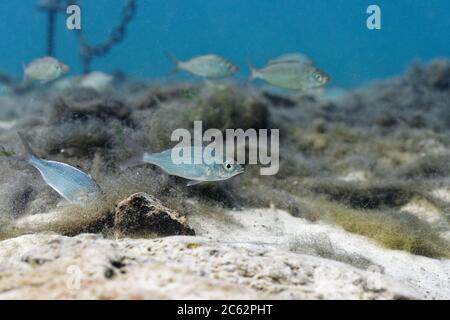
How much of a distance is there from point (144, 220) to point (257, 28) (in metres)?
166

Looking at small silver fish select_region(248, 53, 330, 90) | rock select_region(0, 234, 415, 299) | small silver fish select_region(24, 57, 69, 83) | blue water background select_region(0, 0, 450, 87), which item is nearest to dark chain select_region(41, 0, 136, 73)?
small silver fish select_region(24, 57, 69, 83)

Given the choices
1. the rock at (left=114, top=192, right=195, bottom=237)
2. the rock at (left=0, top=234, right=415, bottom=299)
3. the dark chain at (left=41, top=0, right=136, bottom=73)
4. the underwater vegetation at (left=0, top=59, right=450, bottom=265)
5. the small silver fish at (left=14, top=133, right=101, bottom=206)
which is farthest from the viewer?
the dark chain at (left=41, top=0, right=136, bottom=73)

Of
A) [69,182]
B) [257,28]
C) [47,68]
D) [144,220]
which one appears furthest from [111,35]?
[257,28]

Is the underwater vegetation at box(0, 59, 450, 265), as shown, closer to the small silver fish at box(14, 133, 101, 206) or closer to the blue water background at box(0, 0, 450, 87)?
the small silver fish at box(14, 133, 101, 206)

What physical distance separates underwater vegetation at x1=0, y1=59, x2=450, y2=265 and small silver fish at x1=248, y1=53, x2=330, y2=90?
1.63 metres

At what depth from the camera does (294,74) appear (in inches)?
278

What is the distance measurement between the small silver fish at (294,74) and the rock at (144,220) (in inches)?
167

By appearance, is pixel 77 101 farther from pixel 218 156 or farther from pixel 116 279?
pixel 116 279

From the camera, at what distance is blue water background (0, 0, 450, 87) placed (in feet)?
423
